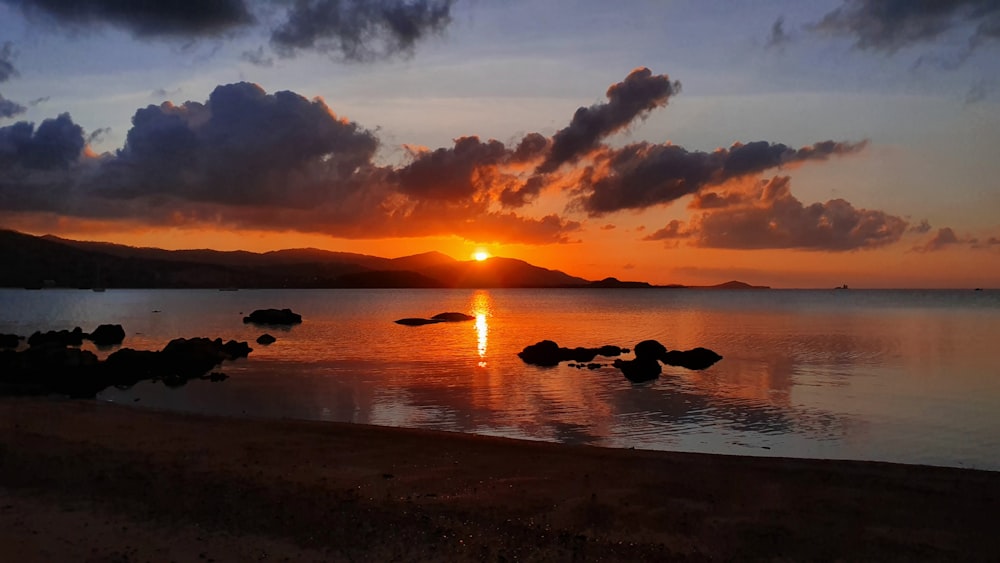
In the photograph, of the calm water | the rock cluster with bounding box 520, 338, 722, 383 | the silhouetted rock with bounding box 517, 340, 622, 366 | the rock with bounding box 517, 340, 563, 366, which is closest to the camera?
the calm water

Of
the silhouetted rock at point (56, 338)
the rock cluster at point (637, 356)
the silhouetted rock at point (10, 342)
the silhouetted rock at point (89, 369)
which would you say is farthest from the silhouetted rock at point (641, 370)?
the silhouetted rock at point (10, 342)

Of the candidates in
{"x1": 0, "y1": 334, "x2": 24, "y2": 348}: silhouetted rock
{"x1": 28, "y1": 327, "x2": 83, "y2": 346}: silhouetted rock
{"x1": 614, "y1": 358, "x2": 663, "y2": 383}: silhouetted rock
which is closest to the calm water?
{"x1": 614, "y1": 358, "x2": 663, "y2": 383}: silhouetted rock

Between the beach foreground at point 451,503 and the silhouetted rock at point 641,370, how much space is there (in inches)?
846

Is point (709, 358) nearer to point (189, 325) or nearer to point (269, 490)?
point (269, 490)

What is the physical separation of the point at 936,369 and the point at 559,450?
36930mm

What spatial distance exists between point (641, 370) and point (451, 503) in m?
29.5

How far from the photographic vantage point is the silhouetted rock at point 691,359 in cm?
4731

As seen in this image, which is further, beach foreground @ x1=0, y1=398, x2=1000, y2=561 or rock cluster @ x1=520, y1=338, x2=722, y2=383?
rock cluster @ x1=520, y1=338, x2=722, y2=383

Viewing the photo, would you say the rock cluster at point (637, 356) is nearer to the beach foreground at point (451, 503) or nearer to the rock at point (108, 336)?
the beach foreground at point (451, 503)

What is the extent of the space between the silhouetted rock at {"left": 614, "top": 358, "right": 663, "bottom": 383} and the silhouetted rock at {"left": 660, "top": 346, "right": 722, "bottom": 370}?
15.9ft

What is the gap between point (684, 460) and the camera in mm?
18188

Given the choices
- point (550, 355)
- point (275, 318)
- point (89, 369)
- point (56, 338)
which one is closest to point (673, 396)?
point (550, 355)

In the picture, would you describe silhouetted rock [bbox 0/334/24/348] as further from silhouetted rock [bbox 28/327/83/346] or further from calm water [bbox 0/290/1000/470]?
calm water [bbox 0/290/1000/470]

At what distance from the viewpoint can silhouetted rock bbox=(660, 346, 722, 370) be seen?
4731 centimetres
